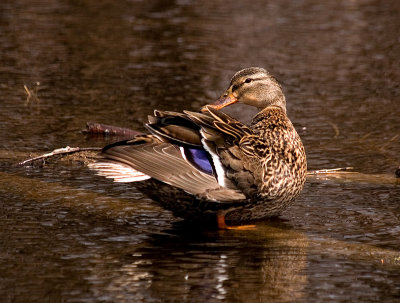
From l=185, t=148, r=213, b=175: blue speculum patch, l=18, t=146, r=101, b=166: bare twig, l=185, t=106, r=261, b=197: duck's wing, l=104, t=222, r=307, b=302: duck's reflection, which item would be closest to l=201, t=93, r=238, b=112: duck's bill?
l=18, t=146, r=101, b=166: bare twig

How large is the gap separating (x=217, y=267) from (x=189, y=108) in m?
4.02

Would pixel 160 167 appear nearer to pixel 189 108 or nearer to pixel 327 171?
pixel 327 171

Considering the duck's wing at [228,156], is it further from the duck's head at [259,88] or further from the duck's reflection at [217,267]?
the duck's head at [259,88]

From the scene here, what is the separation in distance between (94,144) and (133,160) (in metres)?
2.41

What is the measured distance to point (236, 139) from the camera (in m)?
→ 5.60

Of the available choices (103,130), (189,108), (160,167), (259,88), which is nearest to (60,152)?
(103,130)

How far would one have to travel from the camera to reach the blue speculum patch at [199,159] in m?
5.44

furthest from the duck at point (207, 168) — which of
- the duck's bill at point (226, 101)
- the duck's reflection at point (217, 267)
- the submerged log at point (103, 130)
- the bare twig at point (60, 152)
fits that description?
the submerged log at point (103, 130)

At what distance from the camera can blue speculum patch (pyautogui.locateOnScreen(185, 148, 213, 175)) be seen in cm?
544

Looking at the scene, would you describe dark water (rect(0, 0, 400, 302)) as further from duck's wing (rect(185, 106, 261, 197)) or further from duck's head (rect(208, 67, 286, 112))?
duck's head (rect(208, 67, 286, 112))

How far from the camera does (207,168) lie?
17.9ft

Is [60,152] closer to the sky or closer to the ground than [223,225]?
closer to the sky

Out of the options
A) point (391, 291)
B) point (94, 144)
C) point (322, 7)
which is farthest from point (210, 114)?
point (322, 7)

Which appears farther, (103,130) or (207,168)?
(103,130)
